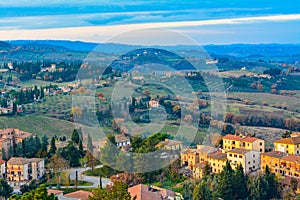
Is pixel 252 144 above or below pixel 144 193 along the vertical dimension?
above

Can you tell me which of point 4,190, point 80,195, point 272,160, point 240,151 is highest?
point 240,151

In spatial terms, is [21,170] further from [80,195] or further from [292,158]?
[292,158]

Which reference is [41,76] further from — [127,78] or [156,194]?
[156,194]

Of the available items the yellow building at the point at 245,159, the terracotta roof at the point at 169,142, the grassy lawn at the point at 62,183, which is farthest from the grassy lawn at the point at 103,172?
the yellow building at the point at 245,159

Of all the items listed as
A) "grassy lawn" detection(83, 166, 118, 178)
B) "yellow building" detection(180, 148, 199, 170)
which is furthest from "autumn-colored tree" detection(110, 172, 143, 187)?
"yellow building" detection(180, 148, 199, 170)

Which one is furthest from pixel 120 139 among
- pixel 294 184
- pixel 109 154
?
pixel 294 184

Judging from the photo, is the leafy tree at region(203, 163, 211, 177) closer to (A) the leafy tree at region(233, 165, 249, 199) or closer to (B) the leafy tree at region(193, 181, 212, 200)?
(A) the leafy tree at region(233, 165, 249, 199)

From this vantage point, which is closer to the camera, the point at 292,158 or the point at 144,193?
the point at 144,193

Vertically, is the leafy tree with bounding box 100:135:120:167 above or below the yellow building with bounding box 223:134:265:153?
below

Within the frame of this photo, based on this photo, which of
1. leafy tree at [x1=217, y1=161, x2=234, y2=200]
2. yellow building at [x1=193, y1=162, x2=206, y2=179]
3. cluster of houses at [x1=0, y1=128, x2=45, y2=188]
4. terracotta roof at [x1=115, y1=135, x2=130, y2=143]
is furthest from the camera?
terracotta roof at [x1=115, y1=135, x2=130, y2=143]
